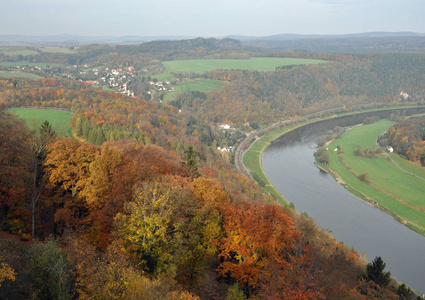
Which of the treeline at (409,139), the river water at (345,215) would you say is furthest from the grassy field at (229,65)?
the river water at (345,215)

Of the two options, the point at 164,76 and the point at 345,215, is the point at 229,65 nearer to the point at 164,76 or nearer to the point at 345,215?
the point at 164,76

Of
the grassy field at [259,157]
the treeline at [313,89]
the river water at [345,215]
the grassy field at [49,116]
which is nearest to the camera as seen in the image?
the river water at [345,215]

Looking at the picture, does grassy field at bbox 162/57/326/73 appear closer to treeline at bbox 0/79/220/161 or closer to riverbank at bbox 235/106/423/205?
riverbank at bbox 235/106/423/205

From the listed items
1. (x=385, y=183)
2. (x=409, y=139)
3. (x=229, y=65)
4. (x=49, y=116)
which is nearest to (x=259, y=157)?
(x=385, y=183)

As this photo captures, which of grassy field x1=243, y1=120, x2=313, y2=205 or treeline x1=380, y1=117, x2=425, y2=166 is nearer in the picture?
grassy field x1=243, y1=120, x2=313, y2=205

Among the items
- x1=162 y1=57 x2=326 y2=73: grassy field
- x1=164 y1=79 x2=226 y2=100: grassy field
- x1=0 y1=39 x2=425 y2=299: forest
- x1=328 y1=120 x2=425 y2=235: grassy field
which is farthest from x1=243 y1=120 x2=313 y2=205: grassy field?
x1=162 y1=57 x2=326 y2=73: grassy field

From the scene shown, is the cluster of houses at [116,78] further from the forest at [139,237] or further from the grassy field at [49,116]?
the forest at [139,237]
